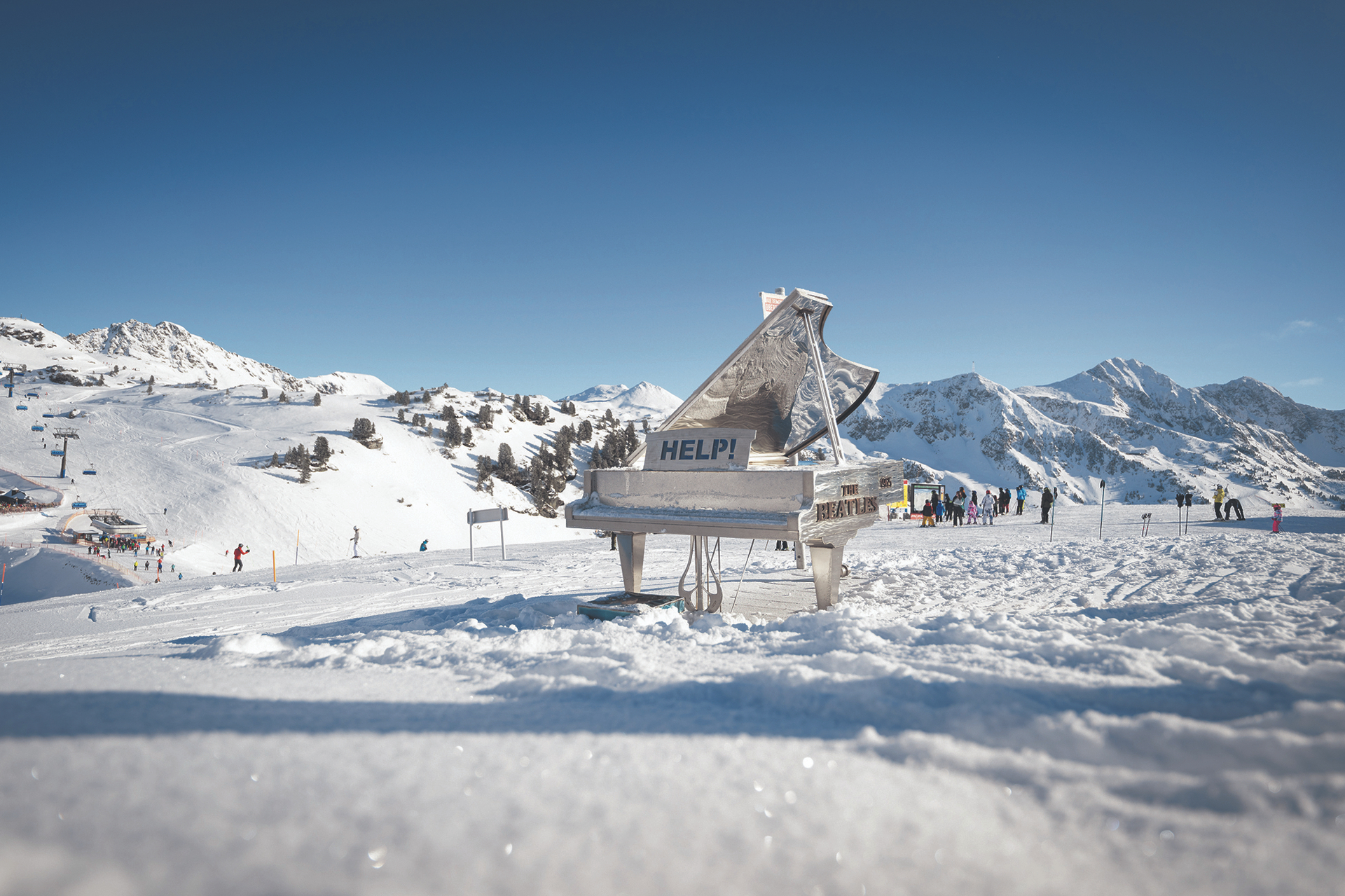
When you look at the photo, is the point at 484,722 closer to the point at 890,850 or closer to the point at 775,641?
the point at 890,850

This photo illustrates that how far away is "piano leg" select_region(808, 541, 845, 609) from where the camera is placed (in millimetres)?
5512

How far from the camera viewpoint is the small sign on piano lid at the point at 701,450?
216 inches

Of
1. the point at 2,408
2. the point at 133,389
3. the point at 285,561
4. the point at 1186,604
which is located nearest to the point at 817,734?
the point at 1186,604

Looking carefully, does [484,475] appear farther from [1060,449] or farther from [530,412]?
[1060,449]

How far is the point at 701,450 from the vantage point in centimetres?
570

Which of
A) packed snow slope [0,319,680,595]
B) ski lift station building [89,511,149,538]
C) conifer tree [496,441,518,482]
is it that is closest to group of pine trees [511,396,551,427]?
packed snow slope [0,319,680,595]

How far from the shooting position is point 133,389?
58469 mm


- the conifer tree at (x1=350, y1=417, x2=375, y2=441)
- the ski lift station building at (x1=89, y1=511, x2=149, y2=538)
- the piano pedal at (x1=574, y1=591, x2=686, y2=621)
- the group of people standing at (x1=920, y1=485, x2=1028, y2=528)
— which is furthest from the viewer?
the conifer tree at (x1=350, y1=417, x2=375, y2=441)

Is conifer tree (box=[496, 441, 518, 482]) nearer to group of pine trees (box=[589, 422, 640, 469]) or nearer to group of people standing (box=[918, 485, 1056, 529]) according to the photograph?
group of pine trees (box=[589, 422, 640, 469])

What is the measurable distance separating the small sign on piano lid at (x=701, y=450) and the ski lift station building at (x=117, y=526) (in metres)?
29.6

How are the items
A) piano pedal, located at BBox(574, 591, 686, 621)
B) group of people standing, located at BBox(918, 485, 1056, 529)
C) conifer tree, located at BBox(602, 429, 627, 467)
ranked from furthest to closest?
conifer tree, located at BBox(602, 429, 627, 467) → group of people standing, located at BBox(918, 485, 1056, 529) → piano pedal, located at BBox(574, 591, 686, 621)

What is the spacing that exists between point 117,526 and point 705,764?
3425 centimetres

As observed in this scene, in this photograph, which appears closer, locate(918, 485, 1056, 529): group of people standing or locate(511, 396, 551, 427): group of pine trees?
locate(918, 485, 1056, 529): group of people standing

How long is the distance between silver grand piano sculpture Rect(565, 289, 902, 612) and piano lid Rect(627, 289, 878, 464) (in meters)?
0.01
